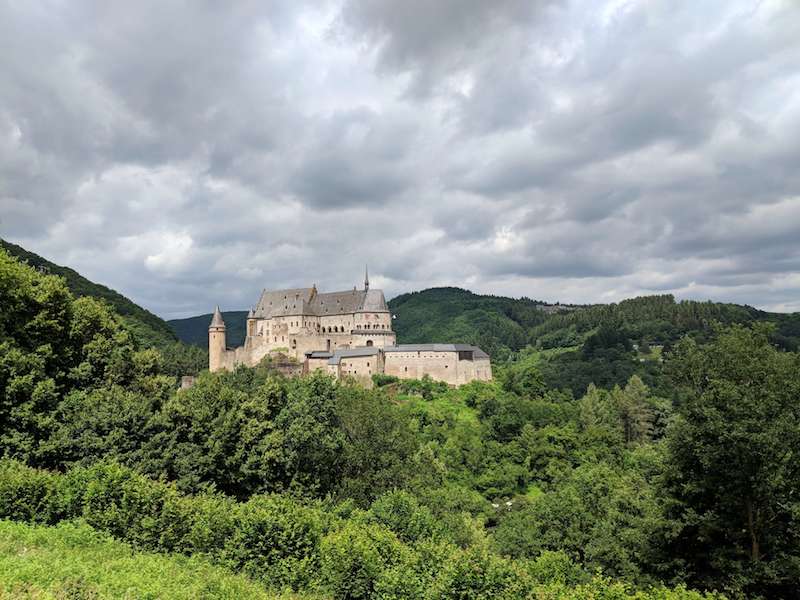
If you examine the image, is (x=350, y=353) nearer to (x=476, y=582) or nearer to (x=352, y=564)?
(x=352, y=564)

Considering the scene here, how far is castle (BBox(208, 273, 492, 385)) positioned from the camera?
8881cm

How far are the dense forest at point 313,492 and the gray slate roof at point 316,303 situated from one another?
5373cm

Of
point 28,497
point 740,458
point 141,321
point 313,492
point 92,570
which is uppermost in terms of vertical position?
point 141,321

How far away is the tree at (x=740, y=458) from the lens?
1800 cm

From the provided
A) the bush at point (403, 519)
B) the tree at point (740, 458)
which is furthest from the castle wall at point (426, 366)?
the tree at point (740, 458)

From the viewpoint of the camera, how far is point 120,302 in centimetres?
12838

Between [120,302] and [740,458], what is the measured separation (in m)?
136

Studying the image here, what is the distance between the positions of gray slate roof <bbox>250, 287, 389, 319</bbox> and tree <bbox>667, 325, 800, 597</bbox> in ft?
258

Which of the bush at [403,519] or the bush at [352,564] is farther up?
the bush at [352,564]

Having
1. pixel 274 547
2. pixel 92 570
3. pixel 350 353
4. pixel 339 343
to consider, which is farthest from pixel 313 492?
pixel 339 343

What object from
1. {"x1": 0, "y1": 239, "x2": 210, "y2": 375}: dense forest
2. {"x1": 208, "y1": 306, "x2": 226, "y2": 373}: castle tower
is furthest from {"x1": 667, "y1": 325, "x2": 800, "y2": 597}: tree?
{"x1": 0, "y1": 239, "x2": 210, "y2": 375}: dense forest

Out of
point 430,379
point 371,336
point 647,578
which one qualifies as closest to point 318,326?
point 371,336

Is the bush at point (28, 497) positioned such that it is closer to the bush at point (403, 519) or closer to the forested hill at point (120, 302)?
the bush at point (403, 519)

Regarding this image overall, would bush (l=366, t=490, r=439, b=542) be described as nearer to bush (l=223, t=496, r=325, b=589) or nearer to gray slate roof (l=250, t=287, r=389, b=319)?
bush (l=223, t=496, r=325, b=589)
